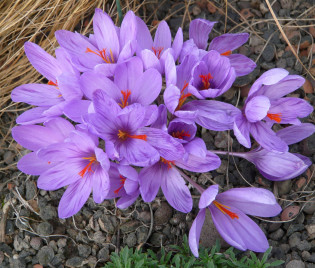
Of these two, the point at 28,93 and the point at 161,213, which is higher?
the point at 28,93

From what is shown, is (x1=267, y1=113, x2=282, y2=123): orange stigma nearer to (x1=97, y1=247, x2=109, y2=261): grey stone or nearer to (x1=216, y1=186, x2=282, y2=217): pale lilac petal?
(x1=216, y1=186, x2=282, y2=217): pale lilac petal

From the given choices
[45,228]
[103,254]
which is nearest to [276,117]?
[103,254]

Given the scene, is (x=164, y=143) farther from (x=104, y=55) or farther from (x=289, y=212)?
(x=289, y=212)

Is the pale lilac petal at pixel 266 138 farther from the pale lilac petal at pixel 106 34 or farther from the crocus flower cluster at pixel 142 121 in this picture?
the pale lilac petal at pixel 106 34

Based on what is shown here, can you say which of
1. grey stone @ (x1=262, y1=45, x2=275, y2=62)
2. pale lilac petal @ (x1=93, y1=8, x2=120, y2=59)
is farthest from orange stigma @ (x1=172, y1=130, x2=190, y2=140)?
grey stone @ (x1=262, y1=45, x2=275, y2=62)

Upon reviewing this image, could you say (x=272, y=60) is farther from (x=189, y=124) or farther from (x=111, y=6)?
(x=189, y=124)

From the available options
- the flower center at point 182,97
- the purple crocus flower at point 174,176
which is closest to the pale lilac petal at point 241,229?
the purple crocus flower at point 174,176

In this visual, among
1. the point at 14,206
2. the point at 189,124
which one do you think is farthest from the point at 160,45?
the point at 14,206
